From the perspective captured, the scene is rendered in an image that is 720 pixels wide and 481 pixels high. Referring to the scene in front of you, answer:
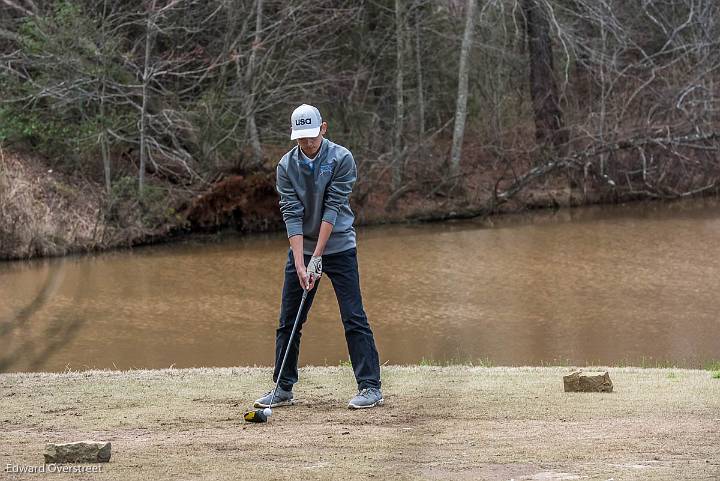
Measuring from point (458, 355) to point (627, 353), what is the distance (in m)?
1.71

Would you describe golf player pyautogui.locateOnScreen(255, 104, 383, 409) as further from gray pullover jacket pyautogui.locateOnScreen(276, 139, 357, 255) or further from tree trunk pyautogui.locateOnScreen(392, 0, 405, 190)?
tree trunk pyautogui.locateOnScreen(392, 0, 405, 190)

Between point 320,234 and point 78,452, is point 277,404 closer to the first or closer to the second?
point 320,234

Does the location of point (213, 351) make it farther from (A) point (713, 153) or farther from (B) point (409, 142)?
(A) point (713, 153)

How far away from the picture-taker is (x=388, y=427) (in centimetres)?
607

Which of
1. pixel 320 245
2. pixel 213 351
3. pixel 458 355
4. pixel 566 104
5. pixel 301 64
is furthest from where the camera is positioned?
pixel 566 104

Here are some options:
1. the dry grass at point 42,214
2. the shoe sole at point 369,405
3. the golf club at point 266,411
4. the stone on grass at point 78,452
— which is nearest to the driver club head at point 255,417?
the golf club at point 266,411

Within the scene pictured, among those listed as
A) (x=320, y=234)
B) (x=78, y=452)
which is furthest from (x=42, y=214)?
(x=78, y=452)

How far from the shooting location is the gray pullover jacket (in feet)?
22.2

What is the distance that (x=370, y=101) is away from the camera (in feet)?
93.9

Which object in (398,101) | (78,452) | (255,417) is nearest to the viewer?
(78,452)

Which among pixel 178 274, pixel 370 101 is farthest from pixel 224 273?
pixel 370 101

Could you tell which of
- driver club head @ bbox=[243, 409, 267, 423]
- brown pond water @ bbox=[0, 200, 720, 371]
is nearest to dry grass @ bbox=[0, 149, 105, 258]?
brown pond water @ bbox=[0, 200, 720, 371]

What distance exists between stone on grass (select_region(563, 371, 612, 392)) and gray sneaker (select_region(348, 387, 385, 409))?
1.22m

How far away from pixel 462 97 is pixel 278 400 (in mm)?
21301
